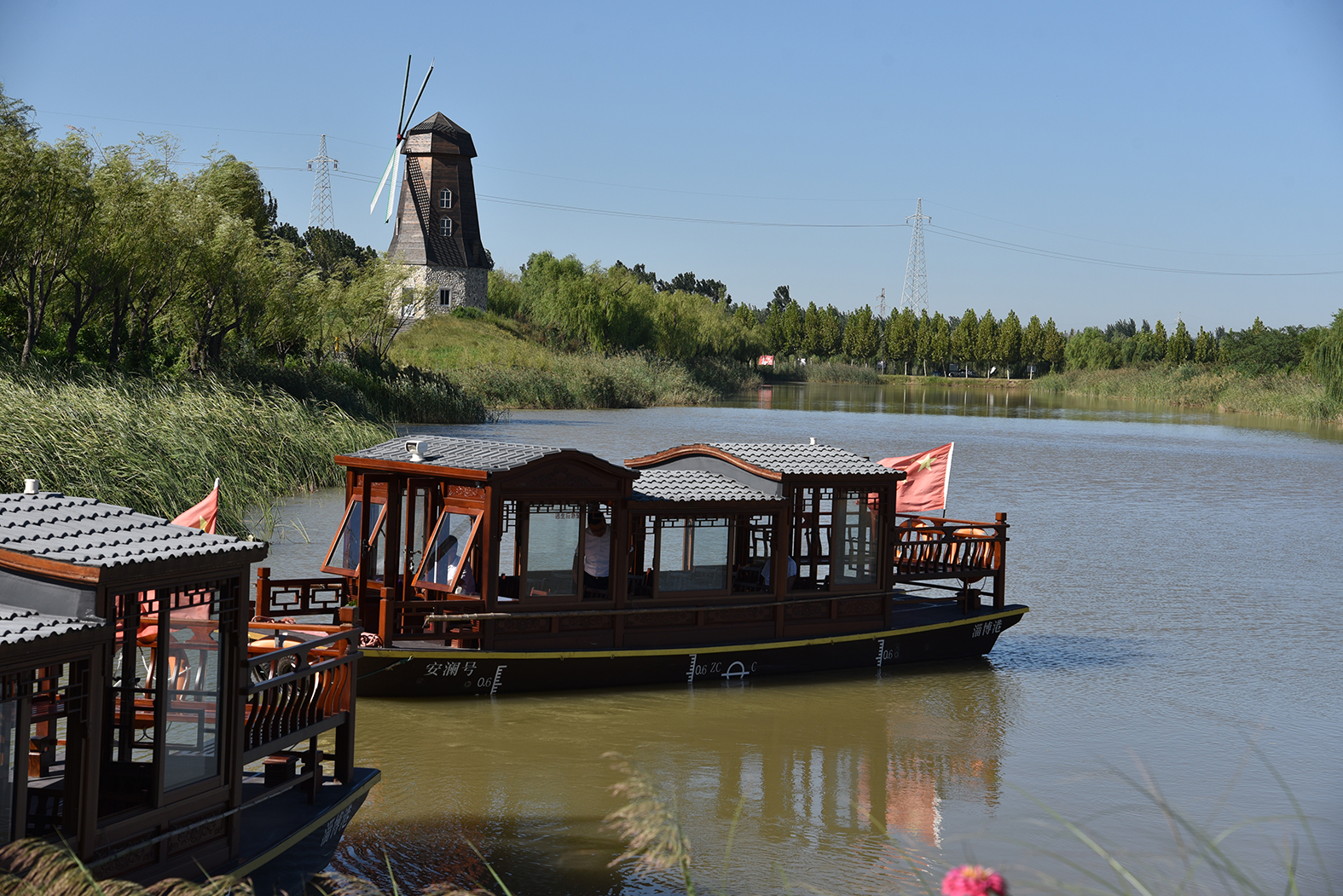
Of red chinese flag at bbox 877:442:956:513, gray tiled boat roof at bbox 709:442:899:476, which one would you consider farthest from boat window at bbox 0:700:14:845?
red chinese flag at bbox 877:442:956:513

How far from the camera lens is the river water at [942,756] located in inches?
334

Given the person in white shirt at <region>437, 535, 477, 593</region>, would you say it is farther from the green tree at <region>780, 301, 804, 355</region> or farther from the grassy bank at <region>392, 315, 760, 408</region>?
the green tree at <region>780, 301, 804, 355</region>

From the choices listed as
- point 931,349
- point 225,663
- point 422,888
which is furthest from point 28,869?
point 931,349

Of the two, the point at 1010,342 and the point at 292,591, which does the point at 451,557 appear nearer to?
the point at 292,591

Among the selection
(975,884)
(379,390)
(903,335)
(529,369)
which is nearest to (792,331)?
(903,335)

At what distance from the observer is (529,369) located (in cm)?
5594

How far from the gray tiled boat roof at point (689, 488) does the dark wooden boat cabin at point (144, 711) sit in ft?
17.4

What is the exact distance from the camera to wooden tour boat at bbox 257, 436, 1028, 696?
1152 centimetres

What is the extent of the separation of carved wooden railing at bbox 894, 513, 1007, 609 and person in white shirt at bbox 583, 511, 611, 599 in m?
3.93

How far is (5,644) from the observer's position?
500cm

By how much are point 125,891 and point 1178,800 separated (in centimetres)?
A: 826

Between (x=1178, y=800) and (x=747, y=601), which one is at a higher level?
(x=747, y=601)

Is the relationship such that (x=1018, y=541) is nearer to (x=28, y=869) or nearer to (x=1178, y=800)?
(x=1178, y=800)

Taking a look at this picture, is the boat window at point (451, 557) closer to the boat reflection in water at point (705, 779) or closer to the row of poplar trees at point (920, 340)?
the boat reflection in water at point (705, 779)
